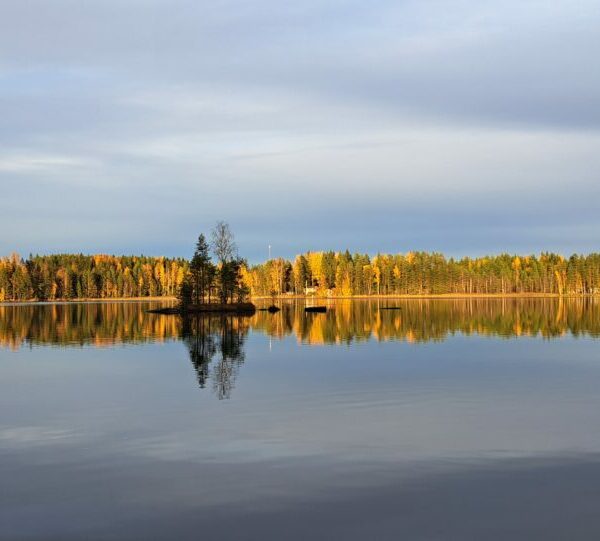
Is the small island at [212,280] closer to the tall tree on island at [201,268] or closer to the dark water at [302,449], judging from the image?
the tall tree on island at [201,268]

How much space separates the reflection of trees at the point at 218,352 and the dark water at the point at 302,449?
0.38m

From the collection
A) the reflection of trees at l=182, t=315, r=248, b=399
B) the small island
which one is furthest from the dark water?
the small island

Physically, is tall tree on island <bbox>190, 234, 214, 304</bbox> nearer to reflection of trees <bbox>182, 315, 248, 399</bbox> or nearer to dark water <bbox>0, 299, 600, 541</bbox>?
reflection of trees <bbox>182, 315, 248, 399</bbox>

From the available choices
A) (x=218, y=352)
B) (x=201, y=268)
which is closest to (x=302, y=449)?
(x=218, y=352)

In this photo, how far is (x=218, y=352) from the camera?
51562 mm

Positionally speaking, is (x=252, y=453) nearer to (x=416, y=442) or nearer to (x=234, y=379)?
(x=416, y=442)

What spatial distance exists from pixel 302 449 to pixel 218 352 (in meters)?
31.6

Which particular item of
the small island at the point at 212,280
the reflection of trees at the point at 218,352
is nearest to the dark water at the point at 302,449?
the reflection of trees at the point at 218,352

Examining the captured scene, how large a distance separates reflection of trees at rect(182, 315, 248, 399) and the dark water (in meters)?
0.38

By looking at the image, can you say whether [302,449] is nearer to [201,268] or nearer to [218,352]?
[218,352]

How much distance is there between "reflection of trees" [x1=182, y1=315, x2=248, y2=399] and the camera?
3620cm

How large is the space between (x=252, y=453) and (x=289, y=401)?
952 cm

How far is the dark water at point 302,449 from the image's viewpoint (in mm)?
14344

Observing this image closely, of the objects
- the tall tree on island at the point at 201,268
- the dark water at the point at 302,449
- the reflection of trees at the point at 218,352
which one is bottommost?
the dark water at the point at 302,449
